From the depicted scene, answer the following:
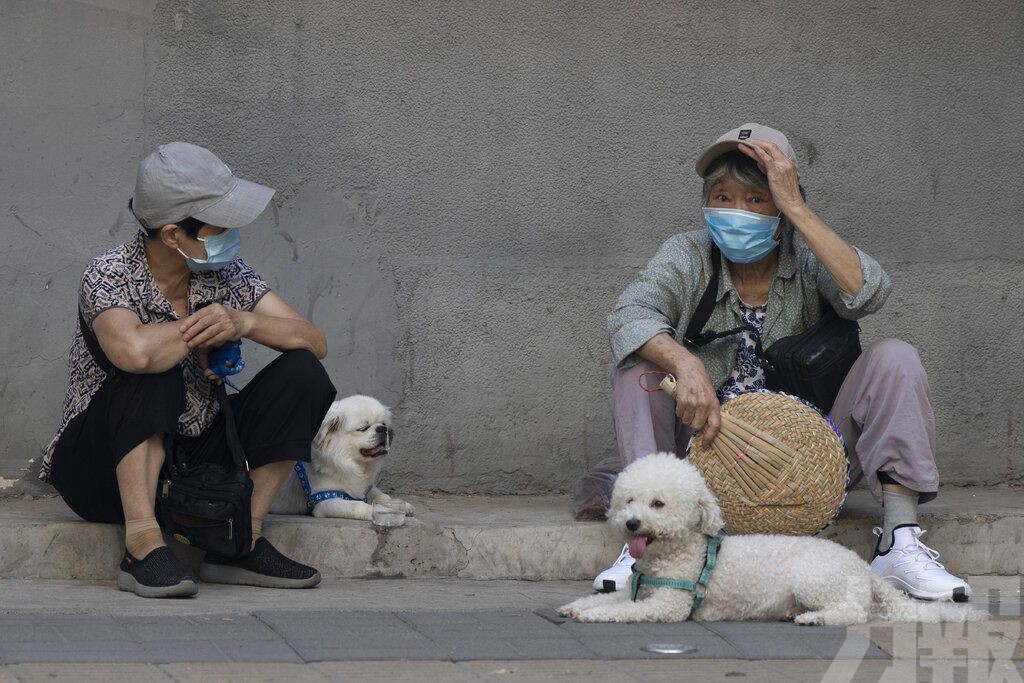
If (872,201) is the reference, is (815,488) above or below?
below

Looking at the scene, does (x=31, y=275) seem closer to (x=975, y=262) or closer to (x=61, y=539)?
(x=61, y=539)

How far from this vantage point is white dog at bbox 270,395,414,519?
517 cm

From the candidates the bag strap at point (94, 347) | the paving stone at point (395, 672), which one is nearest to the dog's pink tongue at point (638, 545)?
the paving stone at point (395, 672)

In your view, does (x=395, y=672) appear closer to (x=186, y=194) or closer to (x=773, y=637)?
(x=773, y=637)

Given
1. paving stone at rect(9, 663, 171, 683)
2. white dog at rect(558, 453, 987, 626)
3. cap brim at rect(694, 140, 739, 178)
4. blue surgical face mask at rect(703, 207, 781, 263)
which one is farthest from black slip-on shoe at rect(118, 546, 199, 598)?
cap brim at rect(694, 140, 739, 178)

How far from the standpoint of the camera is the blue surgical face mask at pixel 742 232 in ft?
15.2

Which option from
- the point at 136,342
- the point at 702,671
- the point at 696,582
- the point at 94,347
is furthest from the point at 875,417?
the point at 94,347

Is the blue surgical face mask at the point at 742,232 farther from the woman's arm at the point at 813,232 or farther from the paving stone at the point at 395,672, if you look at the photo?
the paving stone at the point at 395,672

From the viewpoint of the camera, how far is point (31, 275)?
536 cm

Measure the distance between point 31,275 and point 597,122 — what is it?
230 centimetres

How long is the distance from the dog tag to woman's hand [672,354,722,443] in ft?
2.82

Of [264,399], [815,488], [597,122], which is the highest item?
[597,122]

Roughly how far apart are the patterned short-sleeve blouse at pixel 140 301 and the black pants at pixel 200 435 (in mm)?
68

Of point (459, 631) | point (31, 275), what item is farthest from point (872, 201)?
point (31, 275)
